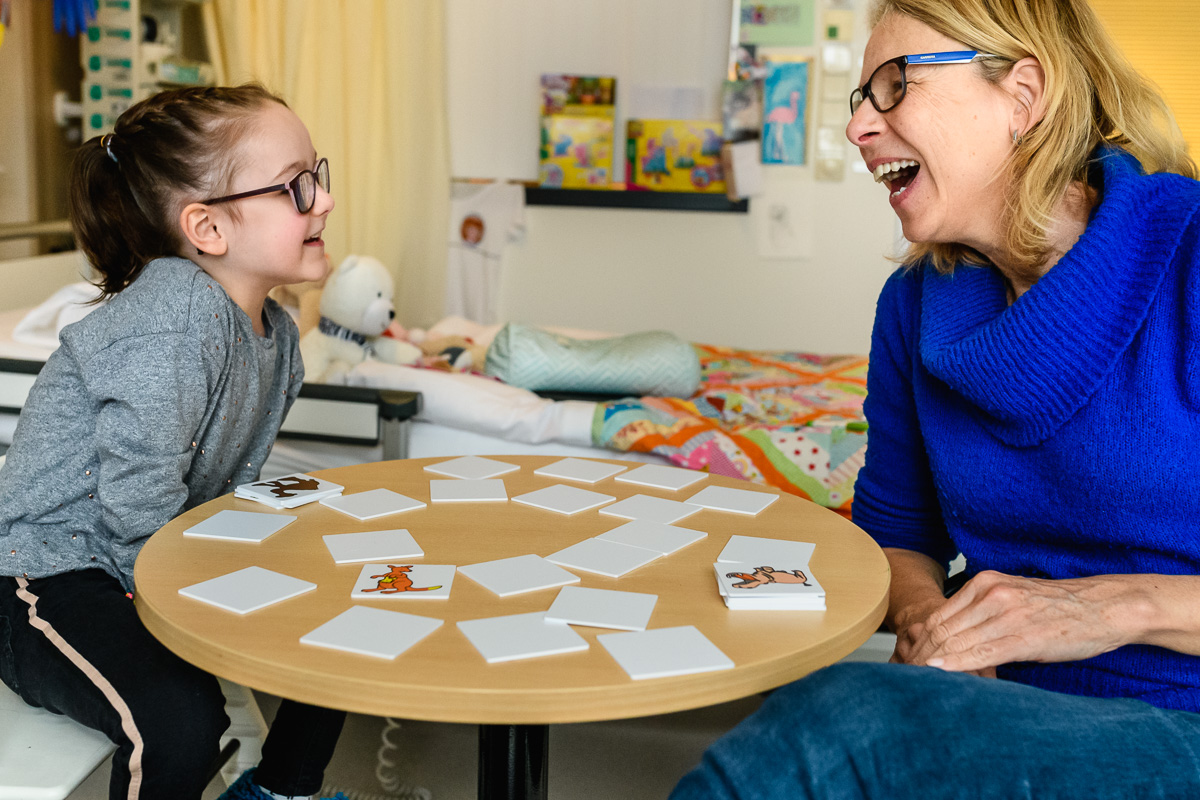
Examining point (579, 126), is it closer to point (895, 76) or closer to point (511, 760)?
point (895, 76)

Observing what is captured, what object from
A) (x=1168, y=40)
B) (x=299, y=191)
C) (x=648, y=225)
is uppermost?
(x=1168, y=40)

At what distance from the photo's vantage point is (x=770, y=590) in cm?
91

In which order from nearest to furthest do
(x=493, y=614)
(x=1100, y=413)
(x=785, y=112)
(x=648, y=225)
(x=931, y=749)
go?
(x=931, y=749)
(x=493, y=614)
(x=1100, y=413)
(x=785, y=112)
(x=648, y=225)

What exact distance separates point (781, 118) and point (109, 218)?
2.93 metres

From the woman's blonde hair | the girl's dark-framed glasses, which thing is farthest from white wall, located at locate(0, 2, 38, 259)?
the woman's blonde hair

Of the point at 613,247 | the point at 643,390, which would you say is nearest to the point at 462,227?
the point at 613,247

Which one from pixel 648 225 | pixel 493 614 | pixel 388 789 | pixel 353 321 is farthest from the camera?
pixel 648 225

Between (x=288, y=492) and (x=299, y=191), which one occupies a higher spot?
(x=299, y=191)

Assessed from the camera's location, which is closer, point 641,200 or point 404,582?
point 404,582

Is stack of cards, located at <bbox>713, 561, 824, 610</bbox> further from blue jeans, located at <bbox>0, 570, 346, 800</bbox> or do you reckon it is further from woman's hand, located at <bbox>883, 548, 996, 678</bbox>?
blue jeans, located at <bbox>0, 570, 346, 800</bbox>

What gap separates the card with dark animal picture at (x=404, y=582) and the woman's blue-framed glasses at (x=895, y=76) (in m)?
0.72

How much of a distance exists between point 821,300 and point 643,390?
197 cm

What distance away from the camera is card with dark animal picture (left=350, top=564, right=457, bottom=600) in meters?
0.91

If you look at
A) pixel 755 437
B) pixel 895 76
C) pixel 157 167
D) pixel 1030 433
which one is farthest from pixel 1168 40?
pixel 157 167
